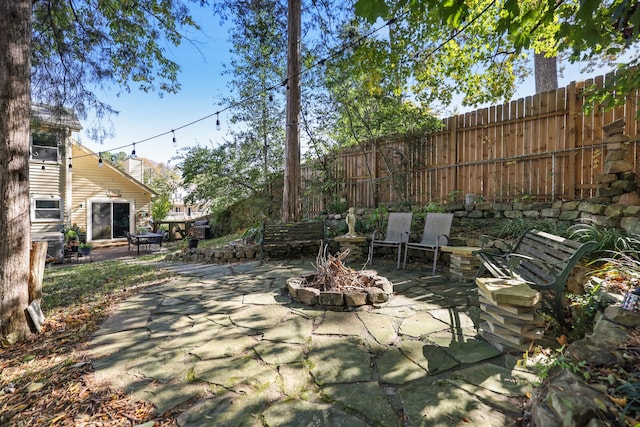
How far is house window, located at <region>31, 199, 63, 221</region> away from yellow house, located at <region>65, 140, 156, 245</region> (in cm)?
41

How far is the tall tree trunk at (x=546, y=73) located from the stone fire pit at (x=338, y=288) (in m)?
7.53

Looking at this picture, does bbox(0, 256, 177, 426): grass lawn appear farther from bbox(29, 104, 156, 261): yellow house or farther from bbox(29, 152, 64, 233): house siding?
bbox(29, 152, 64, 233): house siding

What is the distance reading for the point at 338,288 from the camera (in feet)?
10.7

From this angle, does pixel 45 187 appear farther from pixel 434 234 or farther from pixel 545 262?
pixel 545 262

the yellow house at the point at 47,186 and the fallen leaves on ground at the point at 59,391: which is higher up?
the yellow house at the point at 47,186

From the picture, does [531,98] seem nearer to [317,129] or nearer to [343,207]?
[343,207]

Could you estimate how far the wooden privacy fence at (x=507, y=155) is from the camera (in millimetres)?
4445

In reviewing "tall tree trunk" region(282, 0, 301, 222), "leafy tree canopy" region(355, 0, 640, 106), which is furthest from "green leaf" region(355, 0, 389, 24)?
"tall tree trunk" region(282, 0, 301, 222)

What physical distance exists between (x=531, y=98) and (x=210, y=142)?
378 inches

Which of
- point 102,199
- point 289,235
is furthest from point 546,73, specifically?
point 102,199

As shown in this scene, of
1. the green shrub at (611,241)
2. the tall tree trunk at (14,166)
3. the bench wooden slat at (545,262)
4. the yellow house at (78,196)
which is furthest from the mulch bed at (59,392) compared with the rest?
the yellow house at (78,196)

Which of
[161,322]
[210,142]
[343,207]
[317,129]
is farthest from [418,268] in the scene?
[210,142]

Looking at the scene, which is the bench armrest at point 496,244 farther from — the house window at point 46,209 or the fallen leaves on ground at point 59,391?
the house window at point 46,209

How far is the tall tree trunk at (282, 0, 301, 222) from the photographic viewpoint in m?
5.98
